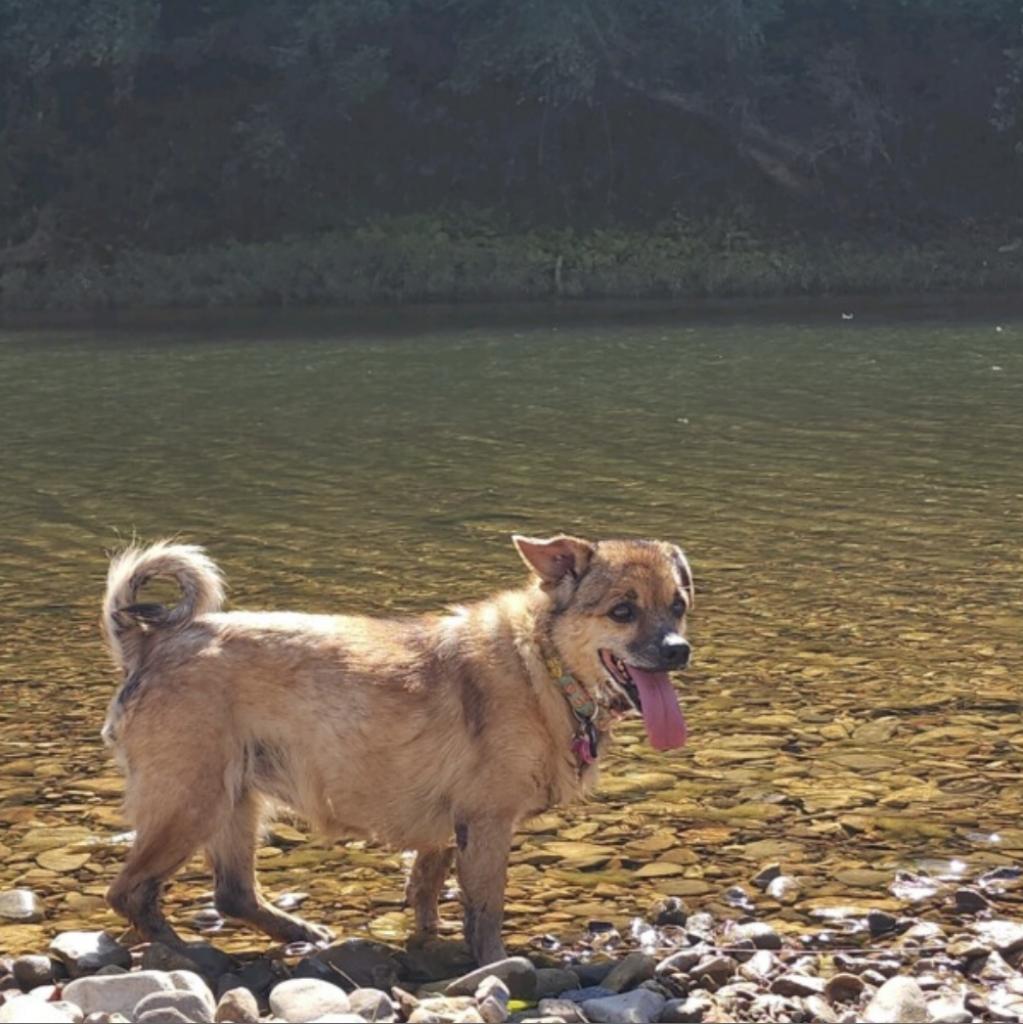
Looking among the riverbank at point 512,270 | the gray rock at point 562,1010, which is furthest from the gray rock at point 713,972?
the riverbank at point 512,270

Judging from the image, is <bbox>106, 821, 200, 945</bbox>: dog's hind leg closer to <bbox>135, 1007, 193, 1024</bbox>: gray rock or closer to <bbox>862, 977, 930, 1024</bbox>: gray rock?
<bbox>135, 1007, 193, 1024</bbox>: gray rock

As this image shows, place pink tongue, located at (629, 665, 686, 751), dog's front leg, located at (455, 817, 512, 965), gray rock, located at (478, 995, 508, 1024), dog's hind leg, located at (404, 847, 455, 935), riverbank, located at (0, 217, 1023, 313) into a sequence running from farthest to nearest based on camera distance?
riverbank, located at (0, 217, 1023, 313)
dog's hind leg, located at (404, 847, 455, 935)
dog's front leg, located at (455, 817, 512, 965)
pink tongue, located at (629, 665, 686, 751)
gray rock, located at (478, 995, 508, 1024)

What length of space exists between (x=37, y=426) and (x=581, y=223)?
87.8 feet

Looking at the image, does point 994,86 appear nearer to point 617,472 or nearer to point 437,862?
point 617,472

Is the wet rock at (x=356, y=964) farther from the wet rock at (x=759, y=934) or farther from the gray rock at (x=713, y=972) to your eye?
the wet rock at (x=759, y=934)

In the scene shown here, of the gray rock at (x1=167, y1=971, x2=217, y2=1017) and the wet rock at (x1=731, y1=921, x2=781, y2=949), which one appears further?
the wet rock at (x1=731, y1=921, x2=781, y2=949)

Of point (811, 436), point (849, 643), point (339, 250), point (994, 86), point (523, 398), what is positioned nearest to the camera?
point (849, 643)

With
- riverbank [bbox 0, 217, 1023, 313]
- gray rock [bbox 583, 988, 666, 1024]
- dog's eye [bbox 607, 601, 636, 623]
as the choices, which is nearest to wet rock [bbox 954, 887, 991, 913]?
gray rock [bbox 583, 988, 666, 1024]

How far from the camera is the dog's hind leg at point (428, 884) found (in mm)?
6562

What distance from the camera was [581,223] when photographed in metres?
47.7

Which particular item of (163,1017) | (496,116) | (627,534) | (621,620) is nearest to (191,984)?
(163,1017)

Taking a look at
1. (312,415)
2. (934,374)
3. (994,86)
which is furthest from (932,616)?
(994,86)

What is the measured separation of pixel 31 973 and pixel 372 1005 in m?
1.23

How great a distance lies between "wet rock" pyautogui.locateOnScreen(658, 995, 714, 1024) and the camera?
18.4 feet
